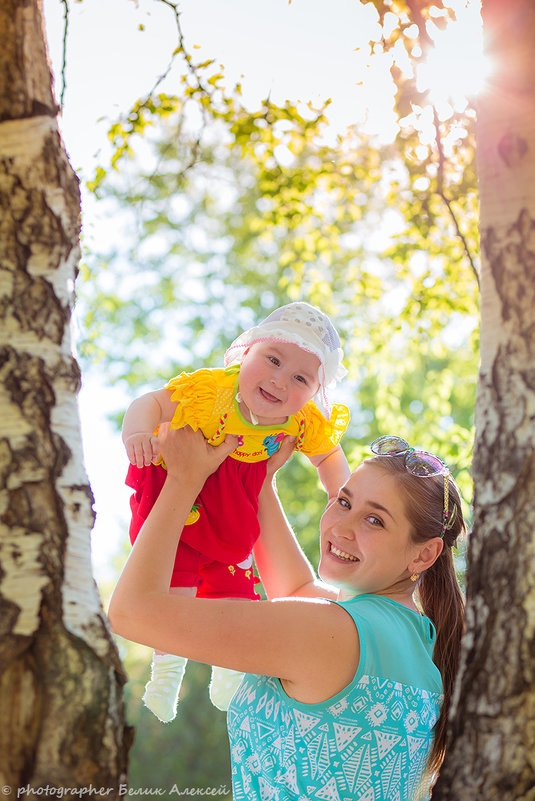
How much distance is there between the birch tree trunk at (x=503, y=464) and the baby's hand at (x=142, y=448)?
1.32m

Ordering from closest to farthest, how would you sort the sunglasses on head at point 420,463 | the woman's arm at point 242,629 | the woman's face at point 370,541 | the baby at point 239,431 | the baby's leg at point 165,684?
the woman's arm at point 242,629
the woman's face at point 370,541
the sunglasses on head at point 420,463
the baby at point 239,431
the baby's leg at point 165,684

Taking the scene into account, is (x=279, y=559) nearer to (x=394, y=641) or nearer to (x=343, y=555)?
(x=343, y=555)

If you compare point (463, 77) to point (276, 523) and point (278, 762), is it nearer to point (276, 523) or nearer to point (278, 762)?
point (276, 523)

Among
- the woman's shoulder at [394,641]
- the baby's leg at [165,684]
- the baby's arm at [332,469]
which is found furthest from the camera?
the baby's arm at [332,469]

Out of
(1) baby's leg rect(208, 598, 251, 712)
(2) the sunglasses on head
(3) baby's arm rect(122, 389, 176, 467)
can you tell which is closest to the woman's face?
(2) the sunglasses on head

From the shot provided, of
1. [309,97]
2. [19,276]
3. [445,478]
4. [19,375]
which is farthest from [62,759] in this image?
[309,97]

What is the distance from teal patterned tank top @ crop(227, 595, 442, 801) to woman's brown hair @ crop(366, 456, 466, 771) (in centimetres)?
13

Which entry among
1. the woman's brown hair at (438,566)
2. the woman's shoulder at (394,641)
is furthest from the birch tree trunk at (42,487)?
the woman's brown hair at (438,566)

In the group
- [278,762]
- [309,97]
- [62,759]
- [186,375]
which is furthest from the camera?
[309,97]

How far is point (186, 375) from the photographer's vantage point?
9.39 ft

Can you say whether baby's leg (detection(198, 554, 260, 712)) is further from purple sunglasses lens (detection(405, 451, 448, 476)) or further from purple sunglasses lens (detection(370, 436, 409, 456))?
purple sunglasses lens (detection(405, 451, 448, 476))

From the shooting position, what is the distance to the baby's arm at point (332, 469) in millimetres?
3021

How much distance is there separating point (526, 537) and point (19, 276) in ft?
3.48

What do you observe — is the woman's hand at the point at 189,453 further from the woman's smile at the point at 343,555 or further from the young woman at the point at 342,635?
the woman's smile at the point at 343,555
